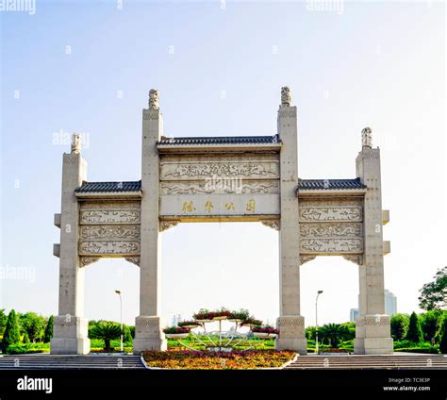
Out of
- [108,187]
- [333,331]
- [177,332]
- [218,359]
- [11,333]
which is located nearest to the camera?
[218,359]

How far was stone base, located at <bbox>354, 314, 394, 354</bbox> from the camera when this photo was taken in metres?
18.2

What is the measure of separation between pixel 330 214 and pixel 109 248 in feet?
22.5

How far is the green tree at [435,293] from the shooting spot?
3481cm

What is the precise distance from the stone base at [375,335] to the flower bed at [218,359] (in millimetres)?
2637

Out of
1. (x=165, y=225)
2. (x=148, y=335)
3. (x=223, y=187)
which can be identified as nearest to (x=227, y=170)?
(x=223, y=187)

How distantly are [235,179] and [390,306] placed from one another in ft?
387

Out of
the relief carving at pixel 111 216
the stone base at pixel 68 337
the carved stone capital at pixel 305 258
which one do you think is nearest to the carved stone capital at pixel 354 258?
the carved stone capital at pixel 305 258

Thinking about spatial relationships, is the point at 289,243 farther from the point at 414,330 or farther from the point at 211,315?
the point at 414,330

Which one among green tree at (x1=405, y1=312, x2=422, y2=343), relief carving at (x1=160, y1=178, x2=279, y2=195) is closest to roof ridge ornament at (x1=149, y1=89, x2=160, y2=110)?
relief carving at (x1=160, y1=178, x2=279, y2=195)

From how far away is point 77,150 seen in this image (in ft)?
65.0

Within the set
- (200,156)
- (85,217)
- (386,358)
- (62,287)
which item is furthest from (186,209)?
(386,358)

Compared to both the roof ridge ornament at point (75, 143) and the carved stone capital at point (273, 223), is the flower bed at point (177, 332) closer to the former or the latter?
the carved stone capital at point (273, 223)

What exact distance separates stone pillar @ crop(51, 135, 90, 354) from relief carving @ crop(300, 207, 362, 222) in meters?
7.03

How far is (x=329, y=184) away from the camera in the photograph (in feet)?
62.7
